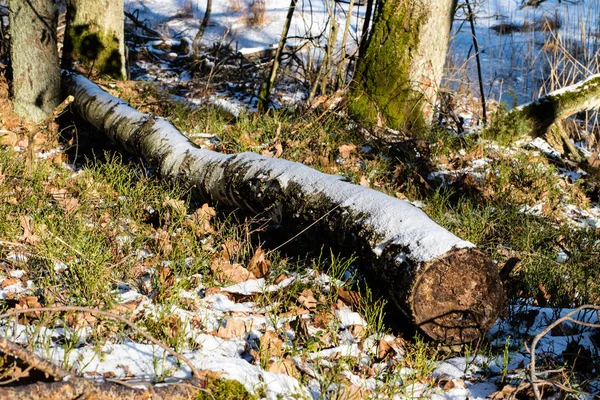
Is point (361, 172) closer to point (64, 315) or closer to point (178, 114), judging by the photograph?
point (178, 114)

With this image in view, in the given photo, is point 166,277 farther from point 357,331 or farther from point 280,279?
point 357,331

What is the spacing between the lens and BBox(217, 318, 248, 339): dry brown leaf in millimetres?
2342

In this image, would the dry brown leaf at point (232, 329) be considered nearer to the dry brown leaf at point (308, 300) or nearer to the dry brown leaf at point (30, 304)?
the dry brown leaf at point (308, 300)

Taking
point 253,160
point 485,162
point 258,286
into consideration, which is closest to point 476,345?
point 258,286

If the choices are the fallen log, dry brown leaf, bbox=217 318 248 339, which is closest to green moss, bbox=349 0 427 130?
the fallen log

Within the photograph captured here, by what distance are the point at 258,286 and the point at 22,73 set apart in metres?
3.78

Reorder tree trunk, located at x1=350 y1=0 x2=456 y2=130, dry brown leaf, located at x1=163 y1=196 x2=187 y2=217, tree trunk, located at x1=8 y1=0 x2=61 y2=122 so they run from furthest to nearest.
→ tree trunk, located at x1=350 y1=0 x2=456 y2=130, tree trunk, located at x1=8 y1=0 x2=61 y2=122, dry brown leaf, located at x1=163 y1=196 x2=187 y2=217

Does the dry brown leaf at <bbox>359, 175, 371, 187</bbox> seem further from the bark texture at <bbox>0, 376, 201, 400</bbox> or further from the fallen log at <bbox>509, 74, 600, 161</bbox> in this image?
the bark texture at <bbox>0, 376, 201, 400</bbox>

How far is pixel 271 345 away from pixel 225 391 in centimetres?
39

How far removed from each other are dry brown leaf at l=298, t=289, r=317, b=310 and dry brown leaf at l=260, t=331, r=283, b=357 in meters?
0.35

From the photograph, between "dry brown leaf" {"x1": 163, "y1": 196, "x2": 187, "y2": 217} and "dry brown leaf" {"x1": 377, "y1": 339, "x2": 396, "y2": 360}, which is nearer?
"dry brown leaf" {"x1": 377, "y1": 339, "x2": 396, "y2": 360}

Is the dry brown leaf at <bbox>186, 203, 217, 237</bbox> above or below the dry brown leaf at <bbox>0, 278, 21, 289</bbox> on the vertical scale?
above

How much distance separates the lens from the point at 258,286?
9.14ft

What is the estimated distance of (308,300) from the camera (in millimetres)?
2641
